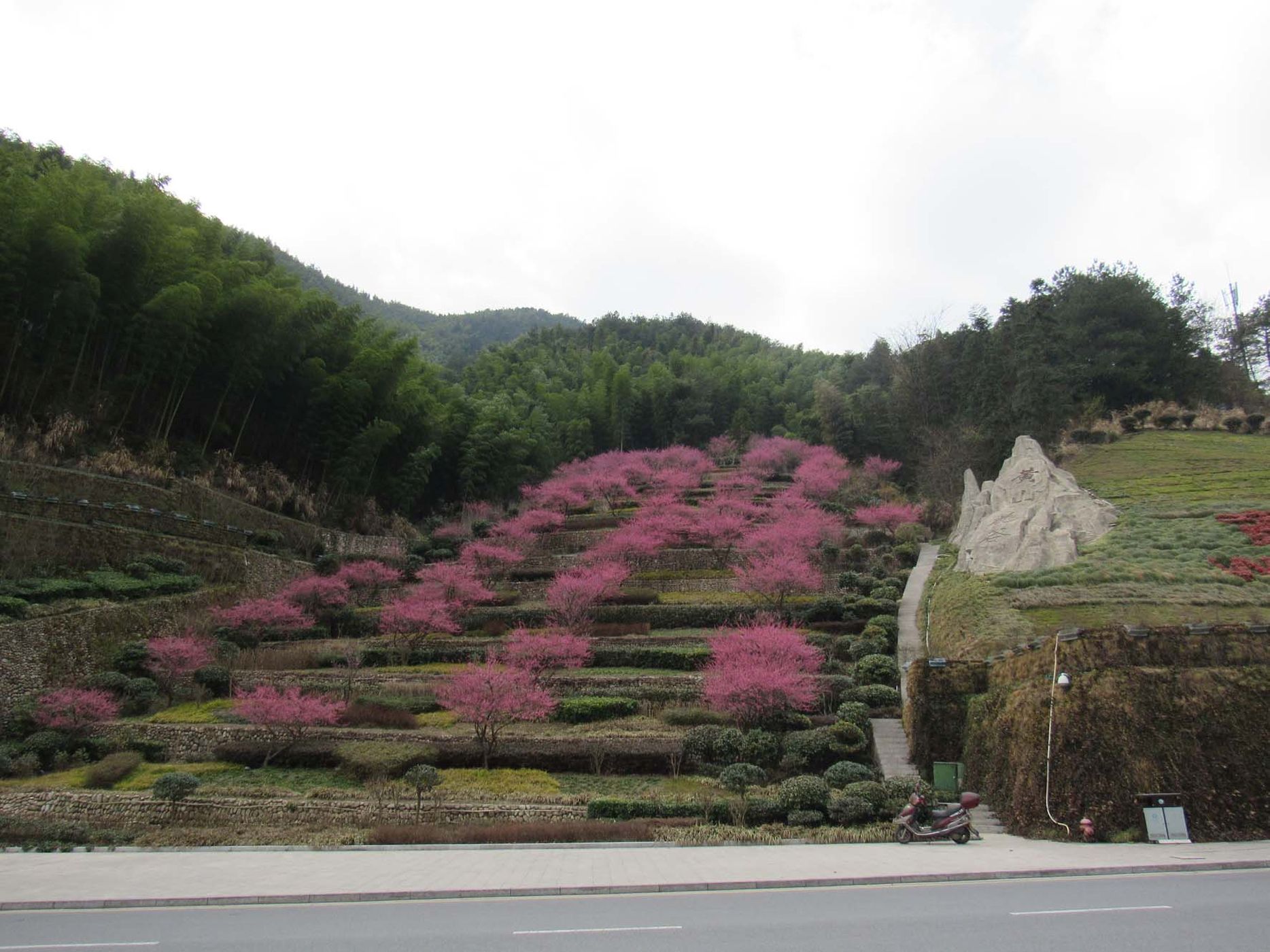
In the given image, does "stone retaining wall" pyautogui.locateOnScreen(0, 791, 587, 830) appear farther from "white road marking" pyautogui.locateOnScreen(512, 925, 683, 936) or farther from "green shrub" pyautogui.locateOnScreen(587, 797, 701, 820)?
"white road marking" pyautogui.locateOnScreen(512, 925, 683, 936)

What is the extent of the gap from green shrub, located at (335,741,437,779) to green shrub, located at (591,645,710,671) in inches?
288

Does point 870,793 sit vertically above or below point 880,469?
below

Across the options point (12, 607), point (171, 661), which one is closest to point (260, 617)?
point (171, 661)

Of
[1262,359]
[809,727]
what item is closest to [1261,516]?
[809,727]

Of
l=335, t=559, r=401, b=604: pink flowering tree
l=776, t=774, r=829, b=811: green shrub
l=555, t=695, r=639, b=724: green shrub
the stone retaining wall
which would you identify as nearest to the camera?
l=776, t=774, r=829, b=811: green shrub

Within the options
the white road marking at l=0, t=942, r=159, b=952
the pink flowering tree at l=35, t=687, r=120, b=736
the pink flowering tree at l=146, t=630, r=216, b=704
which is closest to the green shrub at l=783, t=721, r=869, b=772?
the white road marking at l=0, t=942, r=159, b=952

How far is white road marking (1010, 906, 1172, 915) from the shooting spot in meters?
7.13

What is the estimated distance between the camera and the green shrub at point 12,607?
67.2ft

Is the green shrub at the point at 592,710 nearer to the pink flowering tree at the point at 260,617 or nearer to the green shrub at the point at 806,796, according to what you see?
the green shrub at the point at 806,796

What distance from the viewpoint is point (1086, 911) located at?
7207 mm

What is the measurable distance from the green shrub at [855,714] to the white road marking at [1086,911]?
10.7 meters

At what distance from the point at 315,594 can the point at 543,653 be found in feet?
37.1

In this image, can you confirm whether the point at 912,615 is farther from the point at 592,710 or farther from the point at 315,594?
the point at 315,594

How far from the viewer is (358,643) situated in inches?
1005
